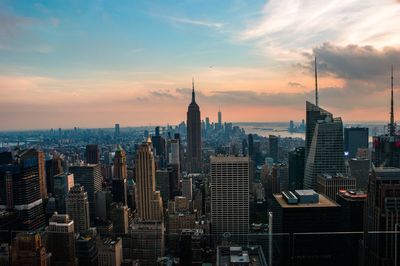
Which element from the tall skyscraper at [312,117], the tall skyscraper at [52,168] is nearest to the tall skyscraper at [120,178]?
the tall skyscraper at [52,168]

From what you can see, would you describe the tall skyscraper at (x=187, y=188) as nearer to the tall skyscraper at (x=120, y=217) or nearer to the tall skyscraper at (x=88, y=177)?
the tall skyscraper at (x=120, y=217)

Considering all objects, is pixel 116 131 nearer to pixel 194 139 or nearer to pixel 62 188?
pixel 62 188

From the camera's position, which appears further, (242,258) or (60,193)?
(60,193)

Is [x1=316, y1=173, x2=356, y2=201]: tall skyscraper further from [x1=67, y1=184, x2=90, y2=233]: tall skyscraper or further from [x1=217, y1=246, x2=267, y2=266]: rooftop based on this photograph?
[x1=217, y1=246, x2=267, y2=266]: rooftop

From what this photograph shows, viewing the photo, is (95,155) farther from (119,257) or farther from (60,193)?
(119,257)

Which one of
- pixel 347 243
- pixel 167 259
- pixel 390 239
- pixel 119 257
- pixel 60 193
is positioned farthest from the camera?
pixel 60 193

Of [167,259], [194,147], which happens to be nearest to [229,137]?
[194,147]
